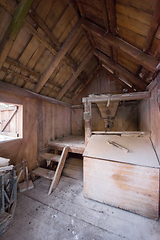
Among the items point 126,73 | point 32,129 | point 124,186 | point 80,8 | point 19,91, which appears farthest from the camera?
point 32,129

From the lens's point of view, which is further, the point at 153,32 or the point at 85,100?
the point at 85,100

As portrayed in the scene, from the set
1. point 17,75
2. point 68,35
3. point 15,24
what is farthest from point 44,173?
point 68,35

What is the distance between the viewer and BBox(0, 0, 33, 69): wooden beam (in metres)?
1.56

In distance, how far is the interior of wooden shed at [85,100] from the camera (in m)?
1.50

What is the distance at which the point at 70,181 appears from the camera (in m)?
2.65

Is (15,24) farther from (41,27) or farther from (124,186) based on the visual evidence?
(124,186)

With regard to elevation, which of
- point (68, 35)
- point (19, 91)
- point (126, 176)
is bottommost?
point (126, 176)

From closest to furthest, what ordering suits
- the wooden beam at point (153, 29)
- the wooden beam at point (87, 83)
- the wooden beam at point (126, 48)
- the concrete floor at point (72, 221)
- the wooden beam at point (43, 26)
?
the wooden beam at point (153, 29) → the concrete floor at point (72, 221) → the wooden beam at point (126, 48) → the wooden beam at point (43, 26) → the wooden beam at point (87, 83)

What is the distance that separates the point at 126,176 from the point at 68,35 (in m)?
3.34

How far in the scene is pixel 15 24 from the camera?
1627 mm

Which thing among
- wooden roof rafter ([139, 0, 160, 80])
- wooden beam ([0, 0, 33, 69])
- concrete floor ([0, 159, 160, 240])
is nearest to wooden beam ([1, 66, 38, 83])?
wooden beam ([0, 0, 33, 69])

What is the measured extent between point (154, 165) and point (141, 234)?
94 centimetres

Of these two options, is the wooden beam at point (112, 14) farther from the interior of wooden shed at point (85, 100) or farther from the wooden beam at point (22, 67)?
the wooden beam at point (22, 67)

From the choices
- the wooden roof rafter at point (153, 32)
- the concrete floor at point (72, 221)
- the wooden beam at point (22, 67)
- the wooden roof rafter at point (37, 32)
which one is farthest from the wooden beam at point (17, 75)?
the concrete floor at point (72, 221)
